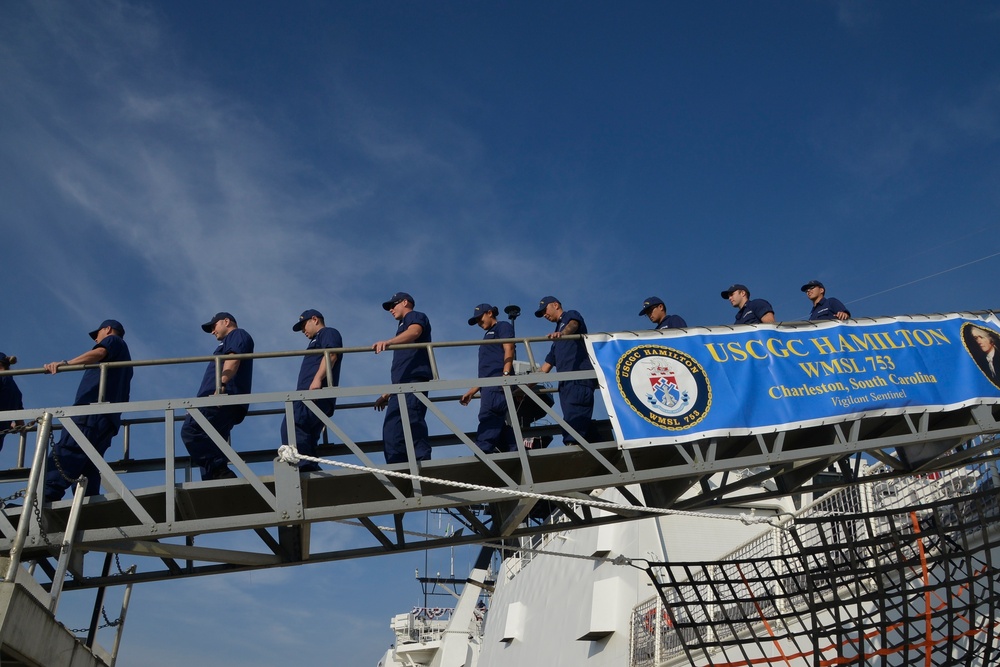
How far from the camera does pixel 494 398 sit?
8.89 m

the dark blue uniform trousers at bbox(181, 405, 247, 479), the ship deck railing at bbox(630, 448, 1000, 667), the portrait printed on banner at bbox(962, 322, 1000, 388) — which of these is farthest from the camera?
the ship deck railing at bbox(630, 448, 1000, 667)

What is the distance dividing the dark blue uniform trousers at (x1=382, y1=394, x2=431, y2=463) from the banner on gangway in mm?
1778

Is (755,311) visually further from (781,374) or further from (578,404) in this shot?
(578,404)

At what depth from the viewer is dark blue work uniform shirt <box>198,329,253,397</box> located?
8305 millimetres

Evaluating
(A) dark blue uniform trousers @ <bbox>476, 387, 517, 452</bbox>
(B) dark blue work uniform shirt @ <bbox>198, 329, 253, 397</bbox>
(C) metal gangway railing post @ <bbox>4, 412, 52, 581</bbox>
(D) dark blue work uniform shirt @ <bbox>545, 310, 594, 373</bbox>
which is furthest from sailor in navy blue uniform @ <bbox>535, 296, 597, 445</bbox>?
(C) metal gangway railing post @ <bbox>4, 412, 52, 581</bbox>

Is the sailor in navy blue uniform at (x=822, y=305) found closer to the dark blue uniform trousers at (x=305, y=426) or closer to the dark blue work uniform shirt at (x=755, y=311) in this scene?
the dark blue work uniform shirt at (x=755, y=311)

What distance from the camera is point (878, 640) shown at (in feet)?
35.2

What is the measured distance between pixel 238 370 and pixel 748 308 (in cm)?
583

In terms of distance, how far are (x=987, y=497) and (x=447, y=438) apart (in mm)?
5860

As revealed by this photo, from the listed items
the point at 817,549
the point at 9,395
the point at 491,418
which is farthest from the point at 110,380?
the point at 817,549

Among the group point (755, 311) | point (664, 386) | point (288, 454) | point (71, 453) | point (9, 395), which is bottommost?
point (288, 454)

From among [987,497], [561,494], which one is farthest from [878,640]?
[561,494]

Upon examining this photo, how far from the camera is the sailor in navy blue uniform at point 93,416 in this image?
304 inches

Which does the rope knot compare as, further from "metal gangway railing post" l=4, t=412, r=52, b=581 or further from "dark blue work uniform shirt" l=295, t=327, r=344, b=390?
"metal gangway railing post" l=4, t=412, r=52, b=581
